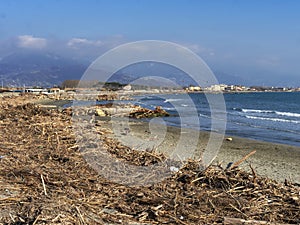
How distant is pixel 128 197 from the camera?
201 inches

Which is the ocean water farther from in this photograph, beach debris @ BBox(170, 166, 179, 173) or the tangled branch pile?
the tangled branch pile

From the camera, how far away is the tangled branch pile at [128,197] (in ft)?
14.0

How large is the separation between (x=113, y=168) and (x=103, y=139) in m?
2.84

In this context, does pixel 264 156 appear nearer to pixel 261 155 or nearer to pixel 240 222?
pixel 261 155

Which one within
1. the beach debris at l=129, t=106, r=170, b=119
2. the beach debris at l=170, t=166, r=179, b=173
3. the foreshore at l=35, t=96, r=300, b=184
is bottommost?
the foreshore at l=35, t=96, r=300, b=184

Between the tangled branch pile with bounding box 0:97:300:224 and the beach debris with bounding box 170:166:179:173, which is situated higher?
the beach debris with bounding box 170:166:179:173

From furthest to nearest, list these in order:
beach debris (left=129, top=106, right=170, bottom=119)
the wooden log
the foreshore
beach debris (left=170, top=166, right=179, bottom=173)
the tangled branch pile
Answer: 1. beach debris (left=129, top=106, right=170, bottom=119)
2. the foreshore
3. beach debris (left=170, top=166, right=179, bottom=173)
4. the tangled branch pile
5. the wooden log

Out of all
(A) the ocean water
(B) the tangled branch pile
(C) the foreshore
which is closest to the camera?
(B) the tangled branch pile

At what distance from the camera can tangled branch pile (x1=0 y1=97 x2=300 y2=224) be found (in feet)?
14.0

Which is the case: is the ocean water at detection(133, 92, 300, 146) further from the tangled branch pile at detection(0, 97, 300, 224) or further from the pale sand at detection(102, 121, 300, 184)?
the tangled branch pile at detection(0, 97, 300, 224)

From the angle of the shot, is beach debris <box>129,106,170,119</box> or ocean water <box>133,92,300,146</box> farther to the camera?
beach debris <box>129,106,170,119</box>

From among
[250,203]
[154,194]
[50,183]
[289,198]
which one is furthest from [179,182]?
[50,183]

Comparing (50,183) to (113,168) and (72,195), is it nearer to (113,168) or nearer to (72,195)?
(72,195)

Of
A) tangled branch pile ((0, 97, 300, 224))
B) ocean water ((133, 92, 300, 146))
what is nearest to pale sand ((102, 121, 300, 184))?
ocean water ((133, 92, 300, 146))
